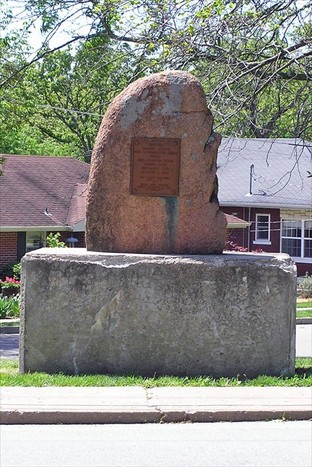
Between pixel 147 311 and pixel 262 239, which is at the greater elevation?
pixel 262 239

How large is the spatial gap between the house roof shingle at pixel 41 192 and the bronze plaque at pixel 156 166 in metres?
20.2

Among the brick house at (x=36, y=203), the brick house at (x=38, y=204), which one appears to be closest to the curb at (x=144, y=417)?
the brick house at (x=38, y=204)

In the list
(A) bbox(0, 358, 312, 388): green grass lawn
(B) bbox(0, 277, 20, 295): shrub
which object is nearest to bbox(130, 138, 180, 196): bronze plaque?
(A) bbox(0, 358, 312, 388): green grass lawn

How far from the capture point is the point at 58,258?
369 inches

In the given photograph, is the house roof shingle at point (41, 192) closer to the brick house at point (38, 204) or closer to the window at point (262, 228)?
the brick house at point (38, 204)

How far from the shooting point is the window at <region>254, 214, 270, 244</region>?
36.4 metres

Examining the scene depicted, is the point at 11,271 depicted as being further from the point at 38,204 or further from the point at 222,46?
the point at 222,46

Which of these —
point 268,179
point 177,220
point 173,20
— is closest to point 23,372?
point 177,220

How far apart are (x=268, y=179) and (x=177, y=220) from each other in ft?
90.1

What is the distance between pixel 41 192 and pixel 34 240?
246 cm

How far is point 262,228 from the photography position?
36.7m

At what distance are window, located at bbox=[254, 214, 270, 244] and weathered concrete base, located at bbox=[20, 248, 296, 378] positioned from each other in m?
27.1

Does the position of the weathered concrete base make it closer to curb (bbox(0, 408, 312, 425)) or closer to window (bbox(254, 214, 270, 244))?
curb (bbox(0, 408, 312, 425))

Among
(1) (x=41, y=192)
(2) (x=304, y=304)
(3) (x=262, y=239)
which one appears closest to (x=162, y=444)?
(2) (x=304, y=304)
